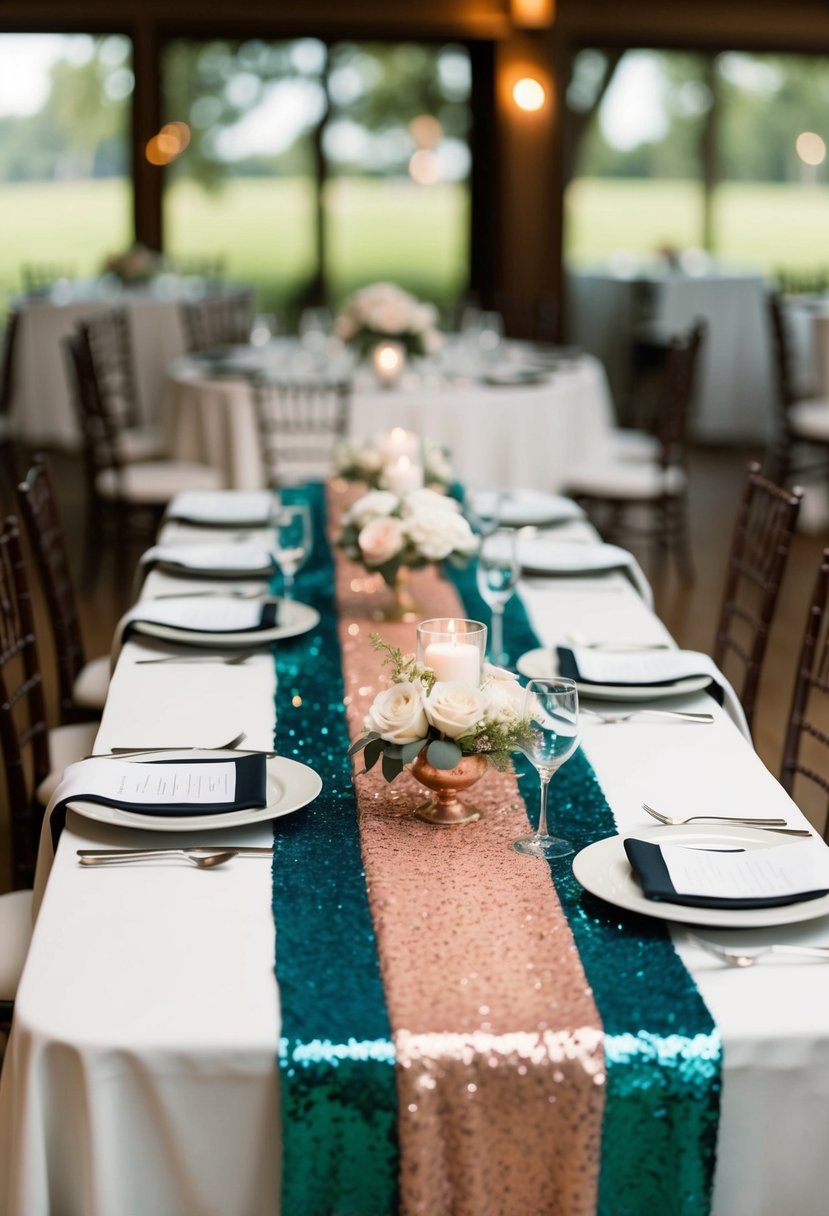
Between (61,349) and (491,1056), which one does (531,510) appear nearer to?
(491,1056)

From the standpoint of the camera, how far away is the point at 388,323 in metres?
5.98

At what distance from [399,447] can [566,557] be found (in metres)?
0.43

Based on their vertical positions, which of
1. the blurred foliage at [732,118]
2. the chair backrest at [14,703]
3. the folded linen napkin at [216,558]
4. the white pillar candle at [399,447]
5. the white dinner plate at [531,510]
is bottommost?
the chair backrest at [14,703]

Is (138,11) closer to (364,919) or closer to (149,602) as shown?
(149,602)

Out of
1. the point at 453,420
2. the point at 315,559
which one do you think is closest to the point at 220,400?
the point at 453,420

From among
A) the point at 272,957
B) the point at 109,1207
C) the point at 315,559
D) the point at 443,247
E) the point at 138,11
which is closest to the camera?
the point at 109,1207

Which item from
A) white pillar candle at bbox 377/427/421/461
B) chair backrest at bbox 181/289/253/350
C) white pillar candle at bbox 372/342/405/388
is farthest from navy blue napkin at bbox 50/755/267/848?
chair backrest at bbox 181/289/253/350

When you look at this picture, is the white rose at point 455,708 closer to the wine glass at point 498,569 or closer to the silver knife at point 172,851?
the silver knife at point 172,851

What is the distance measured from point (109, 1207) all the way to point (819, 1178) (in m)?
0.69

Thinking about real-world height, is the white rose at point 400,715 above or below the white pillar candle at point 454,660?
below

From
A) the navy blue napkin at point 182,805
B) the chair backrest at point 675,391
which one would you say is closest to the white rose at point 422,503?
the navy blue napkin at point 182,805

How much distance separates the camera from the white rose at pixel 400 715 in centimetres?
178

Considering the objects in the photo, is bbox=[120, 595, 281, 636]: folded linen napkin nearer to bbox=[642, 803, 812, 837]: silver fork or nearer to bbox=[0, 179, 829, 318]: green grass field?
bbox=[642, 803, 812, 837]: silver fork

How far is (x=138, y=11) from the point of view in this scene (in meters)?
9.29
